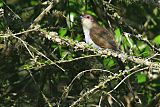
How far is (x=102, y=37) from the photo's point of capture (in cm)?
631

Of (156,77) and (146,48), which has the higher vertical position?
(146,48)

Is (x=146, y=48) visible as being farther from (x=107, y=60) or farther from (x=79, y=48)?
(x=79, y=48)

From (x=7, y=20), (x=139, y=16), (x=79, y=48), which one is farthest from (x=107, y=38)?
(x=79, y=48)

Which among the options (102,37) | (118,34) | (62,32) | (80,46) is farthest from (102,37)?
(80,46)

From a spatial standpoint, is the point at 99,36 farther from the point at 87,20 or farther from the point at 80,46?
the point at 80,46

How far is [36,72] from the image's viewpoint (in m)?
4.97

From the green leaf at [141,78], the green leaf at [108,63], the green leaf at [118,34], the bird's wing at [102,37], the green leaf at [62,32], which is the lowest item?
the green leaf at [141,78]

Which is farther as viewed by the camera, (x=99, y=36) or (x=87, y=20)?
(x=99, y=36)

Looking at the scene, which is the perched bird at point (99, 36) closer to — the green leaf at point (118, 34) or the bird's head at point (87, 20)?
the bird's head at point (87, 20)

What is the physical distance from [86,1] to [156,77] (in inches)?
46.6

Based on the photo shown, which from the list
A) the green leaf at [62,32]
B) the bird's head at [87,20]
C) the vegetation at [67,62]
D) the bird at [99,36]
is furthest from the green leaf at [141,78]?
the green leaf at [62,32]

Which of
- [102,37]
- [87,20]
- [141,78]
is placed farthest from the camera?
[102,37]

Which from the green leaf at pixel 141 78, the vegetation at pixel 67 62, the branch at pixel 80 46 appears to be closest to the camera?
the branch at pixel 80 46

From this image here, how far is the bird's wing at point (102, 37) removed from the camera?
19.5 feet
